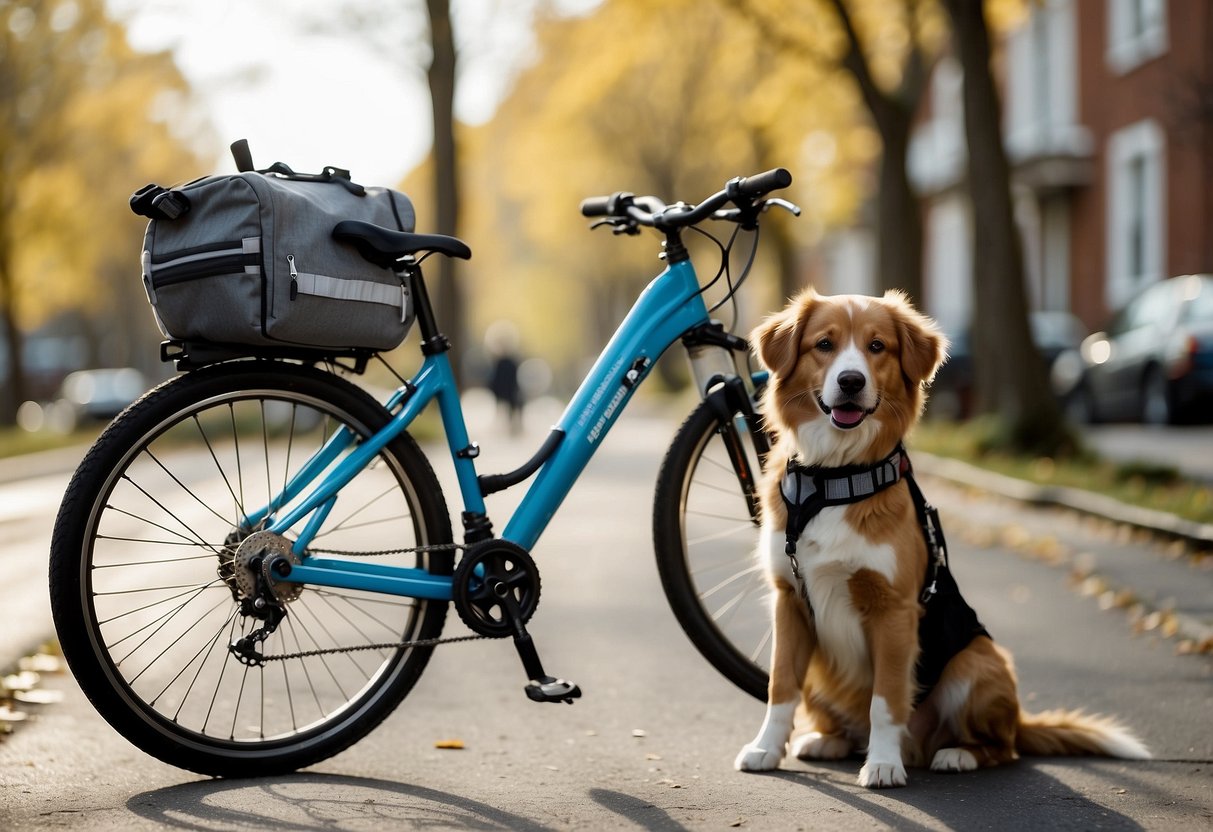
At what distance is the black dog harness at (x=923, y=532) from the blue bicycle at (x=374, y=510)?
58 centimetres

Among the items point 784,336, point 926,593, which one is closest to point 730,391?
point 784,336

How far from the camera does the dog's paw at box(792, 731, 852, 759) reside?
4.20 meters

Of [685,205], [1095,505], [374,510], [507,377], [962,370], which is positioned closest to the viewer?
[685,205]

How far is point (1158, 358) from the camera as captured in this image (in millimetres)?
16953

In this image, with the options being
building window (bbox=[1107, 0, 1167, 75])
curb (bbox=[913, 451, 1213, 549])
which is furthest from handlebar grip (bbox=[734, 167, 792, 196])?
building window (bbox=[1107, 0, 1167, 75])

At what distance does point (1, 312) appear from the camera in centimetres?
3014

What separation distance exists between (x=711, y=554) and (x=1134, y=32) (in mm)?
22919

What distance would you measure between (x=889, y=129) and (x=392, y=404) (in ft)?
50.8

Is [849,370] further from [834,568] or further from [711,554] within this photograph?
[711,554]

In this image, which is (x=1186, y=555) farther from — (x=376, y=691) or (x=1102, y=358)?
(x=1102, y=358)

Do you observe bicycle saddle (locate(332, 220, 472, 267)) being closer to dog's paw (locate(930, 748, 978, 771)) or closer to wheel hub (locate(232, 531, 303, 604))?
wheel hub (locate(232, 531, 303, 604))

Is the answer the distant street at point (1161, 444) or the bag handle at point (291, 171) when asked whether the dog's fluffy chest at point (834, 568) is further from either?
the distant street at point (1161, 444)

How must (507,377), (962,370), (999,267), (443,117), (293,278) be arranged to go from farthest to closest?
(507,377)
(962,370)
(443,117)
(999,267)
(293,278)

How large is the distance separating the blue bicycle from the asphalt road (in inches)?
7.3
